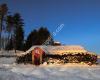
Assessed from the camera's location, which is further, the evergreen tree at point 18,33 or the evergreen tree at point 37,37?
the evergreen tree at point 18,33

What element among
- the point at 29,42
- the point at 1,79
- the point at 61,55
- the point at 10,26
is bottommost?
the point at 1,79

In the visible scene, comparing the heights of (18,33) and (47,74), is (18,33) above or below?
above

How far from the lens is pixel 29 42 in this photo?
8056 centimetres

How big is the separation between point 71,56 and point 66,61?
104 cm

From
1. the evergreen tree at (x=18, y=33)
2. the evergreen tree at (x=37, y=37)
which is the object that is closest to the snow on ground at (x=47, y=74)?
the evergreen tree at (x=37, y=37)

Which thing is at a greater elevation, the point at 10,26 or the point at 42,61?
the point at 10,26

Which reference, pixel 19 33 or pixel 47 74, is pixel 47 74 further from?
Result: pixel 19 33

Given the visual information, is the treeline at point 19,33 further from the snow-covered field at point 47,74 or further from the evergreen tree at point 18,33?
the snow-covered field at point 47,74

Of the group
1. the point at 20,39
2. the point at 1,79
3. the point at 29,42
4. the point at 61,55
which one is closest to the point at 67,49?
the point at 61,55

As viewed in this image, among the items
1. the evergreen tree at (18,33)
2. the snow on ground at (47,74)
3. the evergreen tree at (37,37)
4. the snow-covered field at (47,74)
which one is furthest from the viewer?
the evergreen tree at (18,33)

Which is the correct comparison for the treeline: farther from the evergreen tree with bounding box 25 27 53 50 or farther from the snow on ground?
the snow on ground

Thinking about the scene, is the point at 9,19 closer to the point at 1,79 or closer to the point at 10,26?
the point at 10,26

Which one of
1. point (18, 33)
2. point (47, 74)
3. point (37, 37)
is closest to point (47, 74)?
point (47, 74)

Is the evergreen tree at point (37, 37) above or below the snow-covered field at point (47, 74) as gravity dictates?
above
